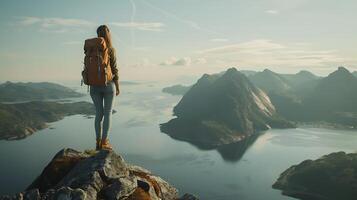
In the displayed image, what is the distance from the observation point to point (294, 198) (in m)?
177

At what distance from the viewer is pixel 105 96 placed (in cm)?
1537

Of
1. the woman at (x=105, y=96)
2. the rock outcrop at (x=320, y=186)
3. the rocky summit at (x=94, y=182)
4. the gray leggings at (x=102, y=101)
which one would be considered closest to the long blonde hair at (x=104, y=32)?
the woman at (x=105, y=96)

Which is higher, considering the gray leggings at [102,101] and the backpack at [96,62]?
the backpack at [96,62]

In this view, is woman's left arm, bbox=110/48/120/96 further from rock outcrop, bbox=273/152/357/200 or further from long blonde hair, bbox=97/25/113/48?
rock outcrop, bbox=273/152/357/200

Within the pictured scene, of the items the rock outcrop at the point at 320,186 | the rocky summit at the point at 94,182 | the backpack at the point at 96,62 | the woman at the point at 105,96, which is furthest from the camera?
the rock outcrop at the point at 320,186

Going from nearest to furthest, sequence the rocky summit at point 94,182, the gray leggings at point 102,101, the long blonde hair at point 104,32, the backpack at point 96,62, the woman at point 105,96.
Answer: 1. the rocky summit at point 94,182
2. the backpack at point 96,62
3. the long blonde hair at point 104,32
4. the woman at point 105,96
5. the gray leggings at point 102,101

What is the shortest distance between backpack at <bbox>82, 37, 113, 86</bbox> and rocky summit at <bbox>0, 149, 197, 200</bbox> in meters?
3.14

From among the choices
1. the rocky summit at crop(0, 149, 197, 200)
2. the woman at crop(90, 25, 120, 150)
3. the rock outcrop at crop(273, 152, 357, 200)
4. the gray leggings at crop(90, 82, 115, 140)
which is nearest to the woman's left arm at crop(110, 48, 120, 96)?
the woman at crop(90, 25, 120, 150)

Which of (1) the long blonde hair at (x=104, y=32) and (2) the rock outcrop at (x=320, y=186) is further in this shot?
(2) the rock outcrop at (x=320, y=186)

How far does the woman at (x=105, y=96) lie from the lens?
Result: 14.5 meters

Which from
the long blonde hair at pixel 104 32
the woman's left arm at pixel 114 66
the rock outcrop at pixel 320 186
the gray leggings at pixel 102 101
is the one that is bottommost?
the rock outcrop at pixel 320 186

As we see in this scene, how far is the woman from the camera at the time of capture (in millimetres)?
14497

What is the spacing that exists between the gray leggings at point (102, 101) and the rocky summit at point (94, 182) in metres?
1.40

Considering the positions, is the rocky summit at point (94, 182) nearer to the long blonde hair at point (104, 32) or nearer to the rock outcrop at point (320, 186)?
the long blonde hair at point (104, 32)
